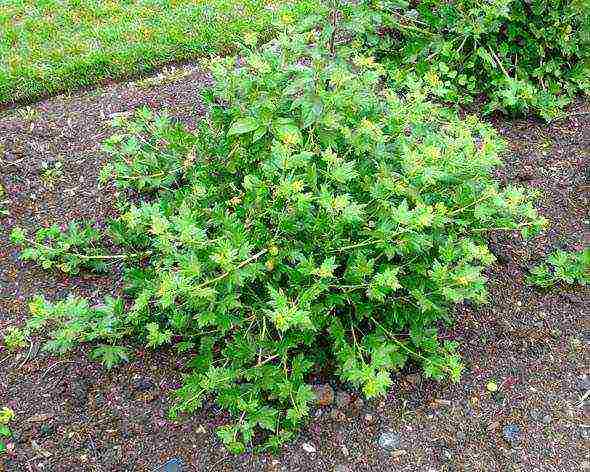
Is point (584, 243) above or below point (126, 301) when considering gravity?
below

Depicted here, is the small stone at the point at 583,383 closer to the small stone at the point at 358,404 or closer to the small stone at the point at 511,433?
the small stone at the point at 511,433

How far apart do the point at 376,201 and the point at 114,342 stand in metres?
1.20

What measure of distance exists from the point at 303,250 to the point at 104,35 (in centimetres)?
317

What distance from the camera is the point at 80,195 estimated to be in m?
3.61

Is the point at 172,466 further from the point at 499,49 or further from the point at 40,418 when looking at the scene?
the point at 499,49

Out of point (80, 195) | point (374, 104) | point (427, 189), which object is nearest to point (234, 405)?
point (427, 189)

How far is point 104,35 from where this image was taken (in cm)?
492

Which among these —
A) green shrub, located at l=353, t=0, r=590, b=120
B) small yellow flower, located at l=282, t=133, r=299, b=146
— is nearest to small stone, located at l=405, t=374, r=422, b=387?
small yellow flower, located at l=282, t=133, r=299, b=146

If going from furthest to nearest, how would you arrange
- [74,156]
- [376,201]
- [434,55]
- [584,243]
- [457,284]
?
[434,55] → [74,156] → [584,243] → [376,201] → [457,284]

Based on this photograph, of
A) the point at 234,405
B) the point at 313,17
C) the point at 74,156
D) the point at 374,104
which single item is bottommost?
the point at 234,405

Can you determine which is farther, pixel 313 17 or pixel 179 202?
pixel 313 17

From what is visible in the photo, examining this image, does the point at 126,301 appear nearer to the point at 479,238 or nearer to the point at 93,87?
the point at 479,238

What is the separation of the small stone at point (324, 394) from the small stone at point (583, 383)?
1041 millimetres

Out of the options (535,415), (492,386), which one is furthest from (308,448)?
(535,415)
